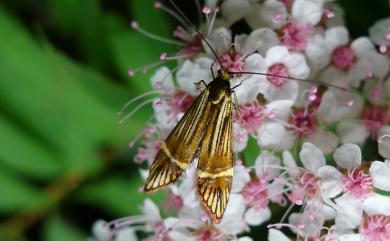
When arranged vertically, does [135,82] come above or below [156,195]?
above

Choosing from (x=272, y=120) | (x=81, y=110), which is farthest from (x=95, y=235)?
(x=272, y=120)

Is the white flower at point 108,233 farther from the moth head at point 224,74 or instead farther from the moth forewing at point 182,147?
the moth head at point 224,74

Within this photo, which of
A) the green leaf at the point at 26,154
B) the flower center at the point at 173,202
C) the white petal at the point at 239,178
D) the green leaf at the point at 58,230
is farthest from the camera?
the green leaf at the point at 58,230

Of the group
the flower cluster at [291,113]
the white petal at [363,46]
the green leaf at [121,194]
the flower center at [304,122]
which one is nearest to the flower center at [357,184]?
the flower cluster at [291,113]

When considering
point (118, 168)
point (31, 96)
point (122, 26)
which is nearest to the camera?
point (122, 26)

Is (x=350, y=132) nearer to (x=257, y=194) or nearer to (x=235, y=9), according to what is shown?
(x=257, y=194)

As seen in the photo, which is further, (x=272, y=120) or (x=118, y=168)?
(x=118, y=168)

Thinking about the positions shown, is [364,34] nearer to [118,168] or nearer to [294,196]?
[294,196]

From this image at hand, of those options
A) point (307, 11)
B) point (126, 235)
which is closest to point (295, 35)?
point (307, 11)
